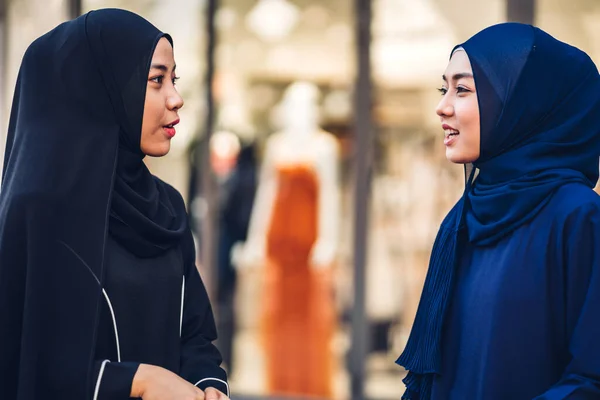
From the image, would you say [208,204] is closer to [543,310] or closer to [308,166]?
[308,166]

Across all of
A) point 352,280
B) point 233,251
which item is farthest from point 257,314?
point 352,280

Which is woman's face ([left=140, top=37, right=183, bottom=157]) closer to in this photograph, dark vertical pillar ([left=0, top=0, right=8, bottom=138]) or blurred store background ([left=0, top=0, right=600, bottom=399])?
blurred store background ([left=0, top=0, right=600, bottom=399])

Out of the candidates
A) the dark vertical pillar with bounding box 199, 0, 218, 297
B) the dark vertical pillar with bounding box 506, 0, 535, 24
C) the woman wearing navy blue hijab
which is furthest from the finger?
the dark vertical pillar with bounding box 199, 0, 218, 297

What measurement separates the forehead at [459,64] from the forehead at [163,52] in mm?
691

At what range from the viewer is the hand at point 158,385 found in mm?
2096

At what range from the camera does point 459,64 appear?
2314 millimetres

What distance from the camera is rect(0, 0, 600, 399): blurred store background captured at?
5.53m

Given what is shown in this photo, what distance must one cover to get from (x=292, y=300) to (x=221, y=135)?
3.94 ft

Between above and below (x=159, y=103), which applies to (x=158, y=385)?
below

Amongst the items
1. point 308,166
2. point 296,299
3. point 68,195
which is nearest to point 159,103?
point 68,195

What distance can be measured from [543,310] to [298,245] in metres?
3.56

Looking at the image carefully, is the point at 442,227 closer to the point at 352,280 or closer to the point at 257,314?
the point at 352,280

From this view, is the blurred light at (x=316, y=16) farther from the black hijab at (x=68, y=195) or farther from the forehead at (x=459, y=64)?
the black hijab at (x=68, y=195)

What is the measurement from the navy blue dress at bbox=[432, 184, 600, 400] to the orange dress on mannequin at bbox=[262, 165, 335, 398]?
3.37m
